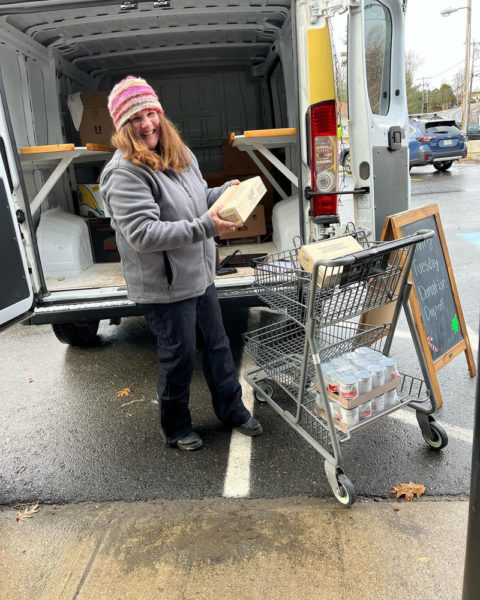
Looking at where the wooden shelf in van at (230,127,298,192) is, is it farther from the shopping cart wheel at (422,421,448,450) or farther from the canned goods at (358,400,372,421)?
the shopping cart wheel at (422,421,448,450)

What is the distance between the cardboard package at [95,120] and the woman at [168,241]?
3.11 m

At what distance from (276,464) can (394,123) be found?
257 centimetres

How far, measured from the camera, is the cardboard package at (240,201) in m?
2.34

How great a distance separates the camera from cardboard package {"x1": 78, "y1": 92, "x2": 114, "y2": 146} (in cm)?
531

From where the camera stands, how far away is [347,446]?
9.64ft

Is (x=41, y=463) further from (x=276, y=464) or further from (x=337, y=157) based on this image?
(x=337, y=157)

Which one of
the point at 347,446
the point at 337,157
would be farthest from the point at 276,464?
the point at 337,157

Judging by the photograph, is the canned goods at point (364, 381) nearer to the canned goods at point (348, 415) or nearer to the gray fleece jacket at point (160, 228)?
the canned goods at point (348, 415)

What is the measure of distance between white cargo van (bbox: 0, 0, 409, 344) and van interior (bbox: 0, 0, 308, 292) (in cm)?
2

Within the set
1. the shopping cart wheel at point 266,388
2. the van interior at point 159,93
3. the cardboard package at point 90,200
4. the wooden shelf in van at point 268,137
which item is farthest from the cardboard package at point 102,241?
the shopping cart wheel at point 266,388

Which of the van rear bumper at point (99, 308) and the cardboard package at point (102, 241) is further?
the cardboard package at point (102, 241)

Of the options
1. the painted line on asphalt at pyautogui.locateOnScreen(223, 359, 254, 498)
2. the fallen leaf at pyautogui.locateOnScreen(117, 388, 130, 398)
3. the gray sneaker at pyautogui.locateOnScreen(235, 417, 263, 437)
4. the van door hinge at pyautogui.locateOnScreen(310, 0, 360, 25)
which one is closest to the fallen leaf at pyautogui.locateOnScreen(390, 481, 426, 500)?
the painted line on asphalt at pyautogui.locateOnScreen(223, 359, 254, 498)

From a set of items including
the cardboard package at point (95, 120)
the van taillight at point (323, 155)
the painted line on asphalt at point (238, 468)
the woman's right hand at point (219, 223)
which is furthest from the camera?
the cardboard package at point (95, 120)

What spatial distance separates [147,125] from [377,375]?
1733 millimetres
